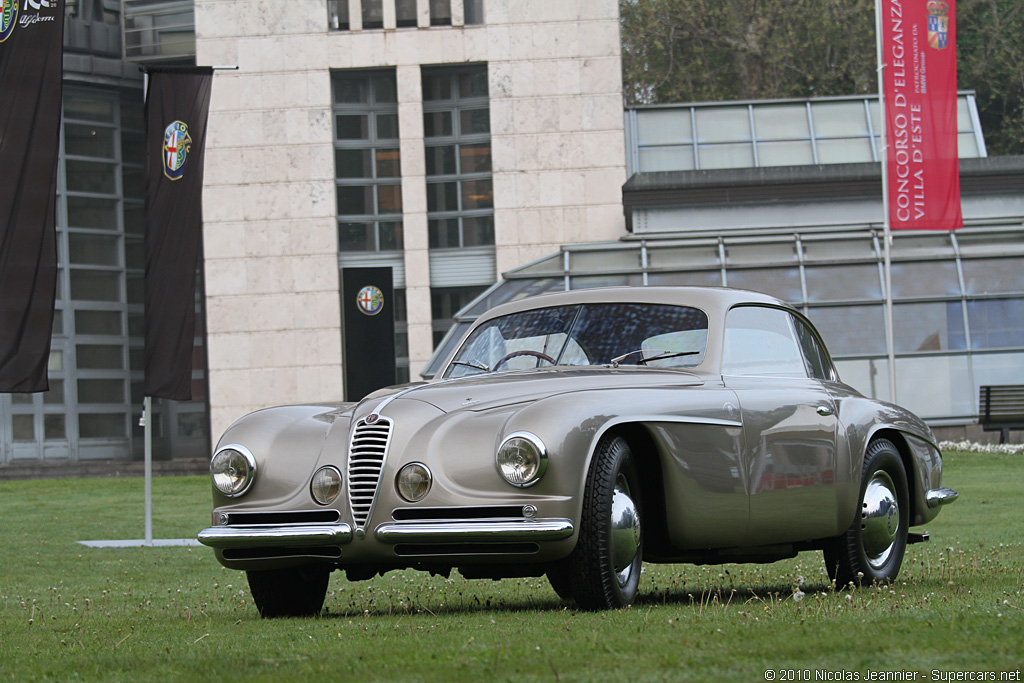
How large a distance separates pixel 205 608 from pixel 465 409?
8.28ft

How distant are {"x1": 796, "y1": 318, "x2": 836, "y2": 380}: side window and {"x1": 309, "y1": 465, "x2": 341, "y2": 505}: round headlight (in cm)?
306

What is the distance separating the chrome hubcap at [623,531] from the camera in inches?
232

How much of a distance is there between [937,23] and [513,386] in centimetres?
1965

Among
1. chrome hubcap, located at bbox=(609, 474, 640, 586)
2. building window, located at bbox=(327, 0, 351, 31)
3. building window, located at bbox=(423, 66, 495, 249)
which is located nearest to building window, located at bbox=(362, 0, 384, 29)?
building window, located at bbox=(327, 0, 351, 31)

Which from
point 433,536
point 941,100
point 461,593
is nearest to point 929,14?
point 941,100

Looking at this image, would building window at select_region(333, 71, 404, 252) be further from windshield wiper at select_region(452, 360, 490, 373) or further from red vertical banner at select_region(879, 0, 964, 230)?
windshield wiper at select_region(452, 360, 490, 373)

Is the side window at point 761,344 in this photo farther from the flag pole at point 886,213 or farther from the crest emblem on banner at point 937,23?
the crest emblem on banner at point 937,23

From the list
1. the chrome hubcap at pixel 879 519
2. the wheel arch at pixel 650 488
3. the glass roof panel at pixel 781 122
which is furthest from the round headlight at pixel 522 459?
the glass roof panel at pixel 781 122

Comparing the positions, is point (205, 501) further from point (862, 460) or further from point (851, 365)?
point (862, 460)

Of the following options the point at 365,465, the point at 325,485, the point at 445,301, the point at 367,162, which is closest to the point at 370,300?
the point at 445,301

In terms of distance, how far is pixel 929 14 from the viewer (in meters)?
23.6

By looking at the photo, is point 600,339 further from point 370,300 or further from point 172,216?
point 370,300

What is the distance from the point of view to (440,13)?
36.6 m

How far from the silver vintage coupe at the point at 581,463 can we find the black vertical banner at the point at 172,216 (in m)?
7.81
